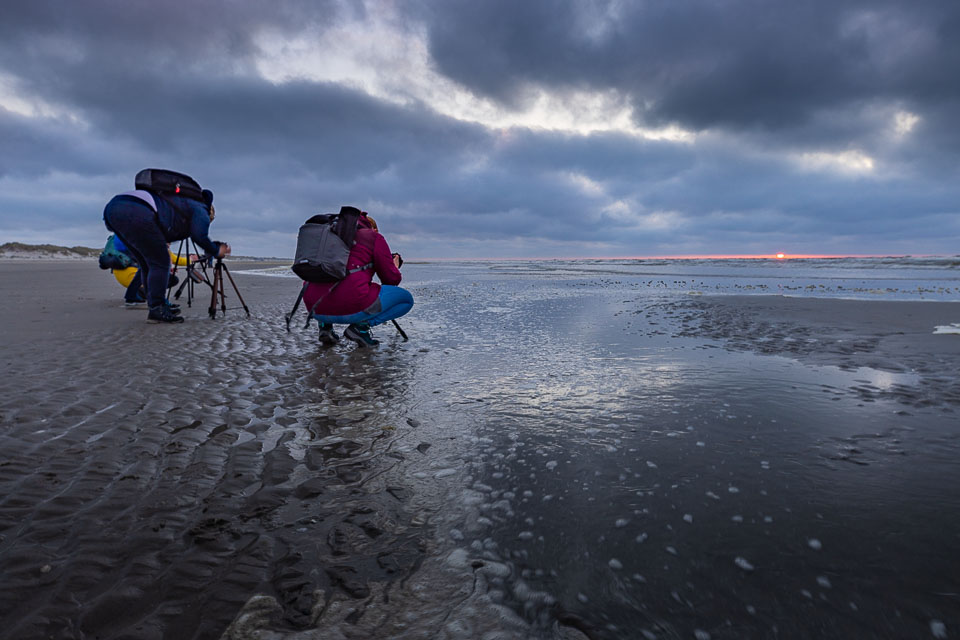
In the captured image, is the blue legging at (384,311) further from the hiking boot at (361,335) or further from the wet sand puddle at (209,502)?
the wet sand puddle at (209,502)

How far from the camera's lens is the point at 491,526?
7.92ft

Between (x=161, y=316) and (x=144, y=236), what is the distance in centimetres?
157

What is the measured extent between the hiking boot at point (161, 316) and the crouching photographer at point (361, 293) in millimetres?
3715

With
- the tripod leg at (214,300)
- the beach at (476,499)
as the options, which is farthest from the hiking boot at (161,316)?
the beach at (476,499)

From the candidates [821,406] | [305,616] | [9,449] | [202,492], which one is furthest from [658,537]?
[9,449]

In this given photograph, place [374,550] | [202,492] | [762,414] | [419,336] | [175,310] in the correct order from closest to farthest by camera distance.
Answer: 1. [374,550]
2. [202,492]
3. [762,414]
4. [419,336]
5. [175,310]

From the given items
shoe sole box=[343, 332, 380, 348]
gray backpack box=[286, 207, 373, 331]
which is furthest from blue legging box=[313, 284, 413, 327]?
gray backpack box=[286, 207, 373, 331]

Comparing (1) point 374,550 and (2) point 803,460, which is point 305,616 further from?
(2) point 803,460

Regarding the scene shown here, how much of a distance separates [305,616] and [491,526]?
0.98m

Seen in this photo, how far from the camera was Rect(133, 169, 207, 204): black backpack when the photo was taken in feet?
28.7

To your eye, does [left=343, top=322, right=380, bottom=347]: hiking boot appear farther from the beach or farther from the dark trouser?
the dark trouser

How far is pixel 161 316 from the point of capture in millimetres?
8922

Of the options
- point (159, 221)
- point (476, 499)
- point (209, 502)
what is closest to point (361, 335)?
point (209, 502)

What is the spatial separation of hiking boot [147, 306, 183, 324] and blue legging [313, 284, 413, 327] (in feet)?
12.7
